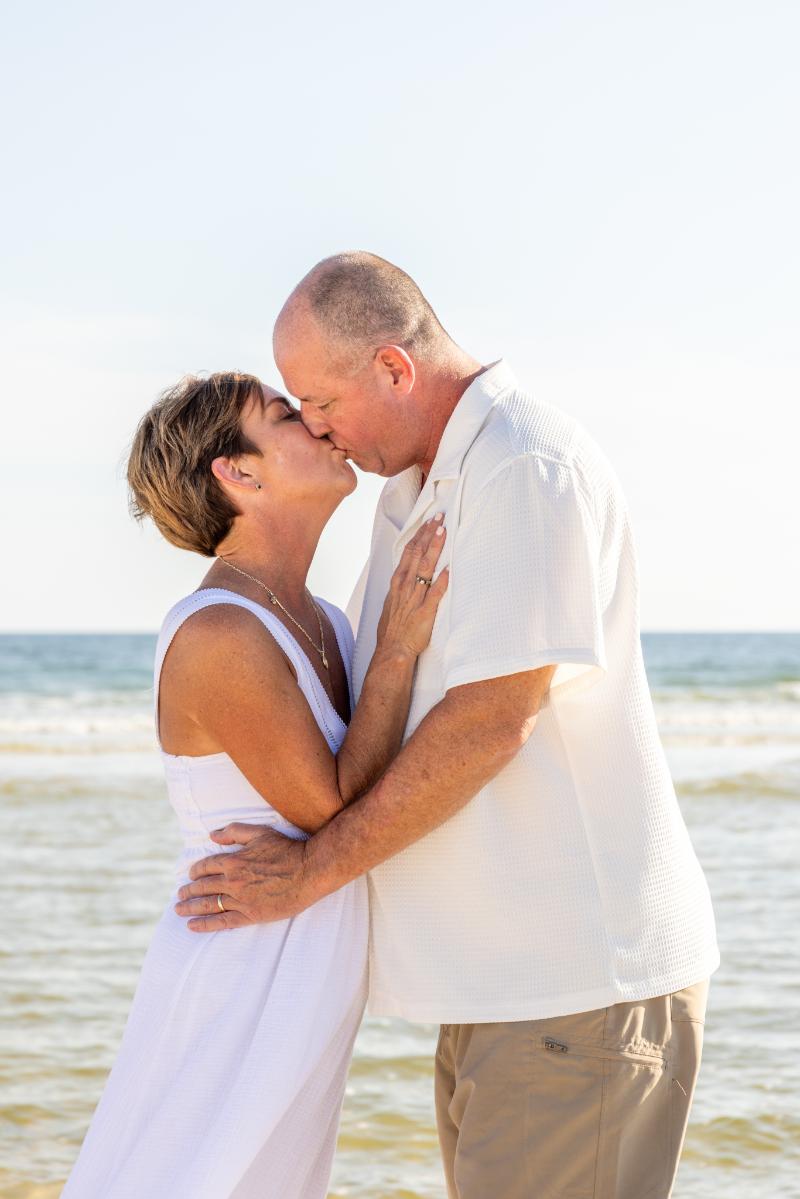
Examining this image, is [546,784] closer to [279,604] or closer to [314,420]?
[279,604]

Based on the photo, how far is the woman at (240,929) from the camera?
2617mm

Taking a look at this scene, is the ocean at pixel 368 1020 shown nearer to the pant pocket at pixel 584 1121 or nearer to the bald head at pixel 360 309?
the pant pocket at pixel 584 1121

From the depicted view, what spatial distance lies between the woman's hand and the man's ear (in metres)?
0.29

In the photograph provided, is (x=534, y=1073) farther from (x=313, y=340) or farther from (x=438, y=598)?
(x=313, y=340)

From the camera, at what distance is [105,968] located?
611 centimetres

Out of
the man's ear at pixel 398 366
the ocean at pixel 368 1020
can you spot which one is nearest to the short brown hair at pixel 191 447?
the man's ear at pixel 398 366

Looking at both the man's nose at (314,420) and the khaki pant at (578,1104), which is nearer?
the khaki pant at (578,1104)

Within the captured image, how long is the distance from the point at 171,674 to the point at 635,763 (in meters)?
0.92

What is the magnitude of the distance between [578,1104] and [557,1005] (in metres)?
0.18

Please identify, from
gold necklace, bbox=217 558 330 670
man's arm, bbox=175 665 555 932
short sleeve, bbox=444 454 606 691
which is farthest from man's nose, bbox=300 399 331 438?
man's arm, bbox=175 665 555 932

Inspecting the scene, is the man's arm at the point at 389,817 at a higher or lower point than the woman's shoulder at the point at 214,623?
lower

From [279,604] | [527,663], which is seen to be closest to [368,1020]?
[279,604]

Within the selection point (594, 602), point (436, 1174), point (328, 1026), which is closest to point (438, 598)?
point (594, 602)

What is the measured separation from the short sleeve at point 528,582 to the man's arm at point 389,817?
62 mm
